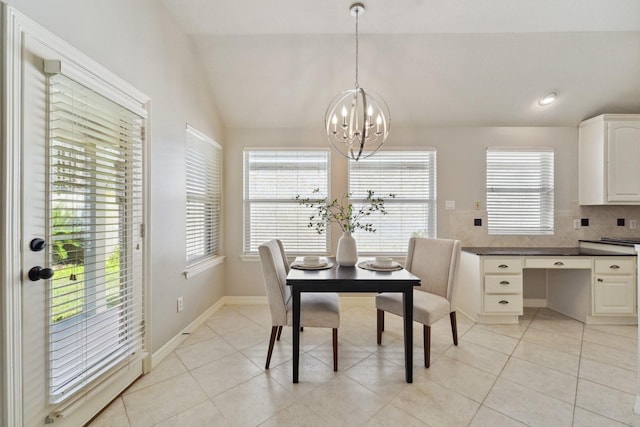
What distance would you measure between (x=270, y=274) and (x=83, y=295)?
1.09m

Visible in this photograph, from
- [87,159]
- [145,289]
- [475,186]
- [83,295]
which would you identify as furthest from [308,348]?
[475,186]

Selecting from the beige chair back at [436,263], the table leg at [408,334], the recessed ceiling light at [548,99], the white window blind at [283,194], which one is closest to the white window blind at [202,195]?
the white window blind at [283,194]

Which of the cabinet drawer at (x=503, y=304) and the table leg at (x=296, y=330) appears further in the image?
the cabinet drawer at (x=503, y=304)

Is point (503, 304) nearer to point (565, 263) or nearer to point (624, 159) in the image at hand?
point (565, 263)

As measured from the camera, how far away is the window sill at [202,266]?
2669 mm

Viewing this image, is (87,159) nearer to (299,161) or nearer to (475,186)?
(299,161)

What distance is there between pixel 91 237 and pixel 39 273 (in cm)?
34

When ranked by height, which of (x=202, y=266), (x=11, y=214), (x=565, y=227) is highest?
(x=11, y=214)

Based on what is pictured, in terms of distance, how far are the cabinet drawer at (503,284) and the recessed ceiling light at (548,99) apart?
2.03 meters

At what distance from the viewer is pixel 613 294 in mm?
2867

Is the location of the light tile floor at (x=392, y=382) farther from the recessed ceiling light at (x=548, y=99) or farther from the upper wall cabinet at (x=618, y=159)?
the recessed ceiling light at (x=548, y=99)

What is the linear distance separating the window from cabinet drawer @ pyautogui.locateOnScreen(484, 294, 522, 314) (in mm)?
924

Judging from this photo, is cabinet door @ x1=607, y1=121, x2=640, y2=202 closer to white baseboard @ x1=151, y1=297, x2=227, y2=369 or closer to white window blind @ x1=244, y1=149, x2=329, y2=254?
white window blind @ x1=244, y1=149, x2=329, y2=254

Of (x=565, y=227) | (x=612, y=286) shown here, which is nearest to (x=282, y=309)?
(x=612, y=286)
